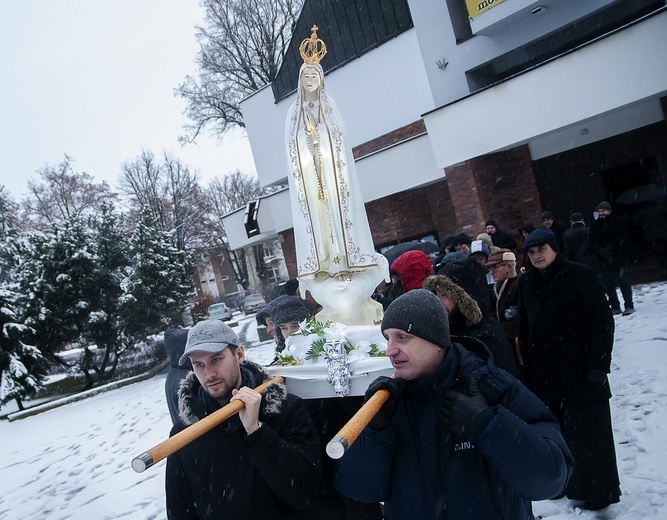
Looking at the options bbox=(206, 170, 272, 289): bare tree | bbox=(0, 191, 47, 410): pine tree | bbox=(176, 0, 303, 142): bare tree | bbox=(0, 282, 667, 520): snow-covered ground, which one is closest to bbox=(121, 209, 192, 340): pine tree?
bbox=(0, 191, 47, 410): pine tree

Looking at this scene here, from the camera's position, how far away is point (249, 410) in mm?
1863

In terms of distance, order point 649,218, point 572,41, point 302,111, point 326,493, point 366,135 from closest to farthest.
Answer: point 326,493 < point 302,111 < point 649,218 < point 572,41 < point 366,135

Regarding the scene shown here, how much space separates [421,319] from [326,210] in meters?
2.79

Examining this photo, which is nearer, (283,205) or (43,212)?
(283,205)

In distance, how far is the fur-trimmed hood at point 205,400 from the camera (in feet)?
6.89

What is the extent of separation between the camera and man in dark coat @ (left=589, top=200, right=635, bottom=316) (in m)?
7.11

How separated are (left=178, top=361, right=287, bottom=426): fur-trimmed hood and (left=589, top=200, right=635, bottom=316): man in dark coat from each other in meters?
6.53

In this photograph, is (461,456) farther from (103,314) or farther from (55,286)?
(55,286)

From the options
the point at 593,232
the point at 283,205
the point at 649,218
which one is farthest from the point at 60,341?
the point at 649,218

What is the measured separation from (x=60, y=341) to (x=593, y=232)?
13.6 m

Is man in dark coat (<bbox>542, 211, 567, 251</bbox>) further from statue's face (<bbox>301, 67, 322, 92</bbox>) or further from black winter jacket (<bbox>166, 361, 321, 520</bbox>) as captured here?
black winter jacket (<bbox>166, 361, 321, 520</bbox>)

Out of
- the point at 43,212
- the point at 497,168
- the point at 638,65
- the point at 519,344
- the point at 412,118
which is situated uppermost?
the point at 43,212

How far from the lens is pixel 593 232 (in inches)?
290

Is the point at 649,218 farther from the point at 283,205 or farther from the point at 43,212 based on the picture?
the point at 43,212
